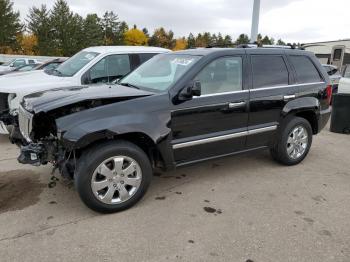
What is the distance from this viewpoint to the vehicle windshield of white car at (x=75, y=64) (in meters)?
6.56

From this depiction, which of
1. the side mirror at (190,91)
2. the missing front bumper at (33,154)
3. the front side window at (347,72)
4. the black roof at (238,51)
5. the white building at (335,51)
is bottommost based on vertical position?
the missing front bumper at (33,154)

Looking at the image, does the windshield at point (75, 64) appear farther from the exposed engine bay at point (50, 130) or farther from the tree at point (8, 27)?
the tree at point (8, 27)

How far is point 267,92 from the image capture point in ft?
14.8

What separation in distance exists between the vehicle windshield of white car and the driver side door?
11.2 ft

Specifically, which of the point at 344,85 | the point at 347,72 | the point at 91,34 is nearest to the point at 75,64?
the point at 344,85

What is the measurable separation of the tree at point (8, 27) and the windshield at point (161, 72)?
54698mm

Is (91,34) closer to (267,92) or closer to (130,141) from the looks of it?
(267,92)

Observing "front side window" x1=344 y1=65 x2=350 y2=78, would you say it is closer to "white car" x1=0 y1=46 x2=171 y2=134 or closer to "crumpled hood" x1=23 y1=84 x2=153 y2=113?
"white car" x1=0 y1=46 x2=171 y2=134

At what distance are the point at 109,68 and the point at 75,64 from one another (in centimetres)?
78

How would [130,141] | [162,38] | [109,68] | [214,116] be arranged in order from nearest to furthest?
[130,141]
[214,116]
[109,68]
[162,38]

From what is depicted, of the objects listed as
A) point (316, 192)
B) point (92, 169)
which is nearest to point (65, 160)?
point (92, 169)

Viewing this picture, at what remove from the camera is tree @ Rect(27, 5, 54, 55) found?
52.8m

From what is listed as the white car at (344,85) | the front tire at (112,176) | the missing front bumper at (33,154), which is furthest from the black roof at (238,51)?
the white car at (344,85)

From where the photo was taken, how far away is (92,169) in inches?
130
